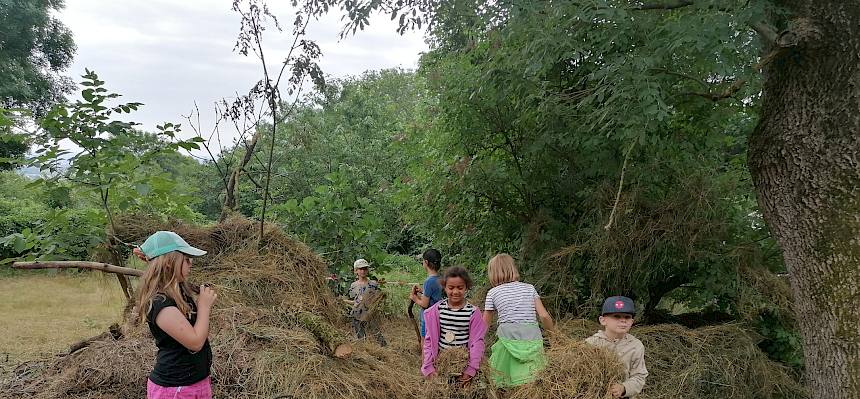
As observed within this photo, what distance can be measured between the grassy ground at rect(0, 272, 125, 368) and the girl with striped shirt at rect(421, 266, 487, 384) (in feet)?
11.1

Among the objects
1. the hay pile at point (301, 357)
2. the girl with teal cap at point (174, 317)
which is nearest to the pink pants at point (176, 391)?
the girl with teal cap at point (174, 317)

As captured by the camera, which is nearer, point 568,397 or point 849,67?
point 568,397

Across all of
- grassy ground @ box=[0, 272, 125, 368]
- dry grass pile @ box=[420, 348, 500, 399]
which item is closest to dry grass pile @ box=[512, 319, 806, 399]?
dry grass pile @ box=[420, 348, 500, 399]

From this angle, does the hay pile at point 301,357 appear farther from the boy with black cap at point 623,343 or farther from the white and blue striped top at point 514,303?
the white and blue striped top at point 514,303

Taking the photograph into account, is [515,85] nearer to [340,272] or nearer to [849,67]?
[849,67]

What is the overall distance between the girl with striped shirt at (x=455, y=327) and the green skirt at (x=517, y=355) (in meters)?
0.14

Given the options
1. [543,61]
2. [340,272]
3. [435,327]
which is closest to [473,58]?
[543,61]

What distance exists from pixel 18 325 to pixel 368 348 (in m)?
6.34

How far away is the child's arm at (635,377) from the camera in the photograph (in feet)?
10.4

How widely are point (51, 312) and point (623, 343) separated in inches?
389

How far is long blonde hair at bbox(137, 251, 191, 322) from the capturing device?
2531 millimetres

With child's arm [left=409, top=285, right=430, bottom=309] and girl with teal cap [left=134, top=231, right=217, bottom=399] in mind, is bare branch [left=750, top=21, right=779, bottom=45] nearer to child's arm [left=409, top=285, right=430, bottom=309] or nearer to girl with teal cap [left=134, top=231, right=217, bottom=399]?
child's arm [left=409, top=285, right=430, bottom=309]

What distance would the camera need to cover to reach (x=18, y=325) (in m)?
8.43

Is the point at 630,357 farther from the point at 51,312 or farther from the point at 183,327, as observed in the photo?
the point at 51,312
